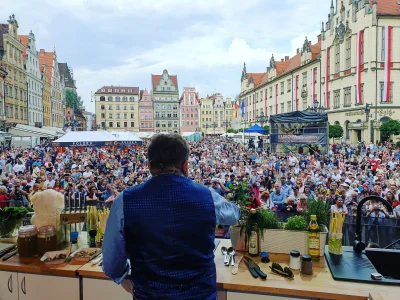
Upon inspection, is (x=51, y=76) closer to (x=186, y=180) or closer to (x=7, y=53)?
(x=7, y=53)

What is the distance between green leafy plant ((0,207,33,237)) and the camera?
12.5ft

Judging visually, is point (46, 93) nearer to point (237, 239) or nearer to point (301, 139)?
point (301, 139)

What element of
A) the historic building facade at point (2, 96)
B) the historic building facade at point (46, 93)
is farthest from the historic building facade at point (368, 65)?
the historic building facade at point (46, 93)

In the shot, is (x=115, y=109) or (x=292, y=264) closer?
(x=292, y=264)

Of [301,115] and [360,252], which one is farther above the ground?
[301,115]

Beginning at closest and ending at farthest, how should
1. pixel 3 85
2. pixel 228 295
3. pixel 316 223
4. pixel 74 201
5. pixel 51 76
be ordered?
pixel 228 295, pixel 316 223, pixel 74 201, pixel 3 85, pixel 51 76

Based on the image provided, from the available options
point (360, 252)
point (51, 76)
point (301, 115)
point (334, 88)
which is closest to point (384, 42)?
point (334, 88)

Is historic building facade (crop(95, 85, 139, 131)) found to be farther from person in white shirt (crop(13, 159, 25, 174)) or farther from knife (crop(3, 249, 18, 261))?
knife (crop(3, 249, 18, 261))

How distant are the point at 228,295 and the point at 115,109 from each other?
85121 millimetres

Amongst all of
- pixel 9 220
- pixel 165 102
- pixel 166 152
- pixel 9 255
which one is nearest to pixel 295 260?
pixel 166 152

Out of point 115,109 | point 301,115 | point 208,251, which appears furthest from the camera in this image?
point 115,109

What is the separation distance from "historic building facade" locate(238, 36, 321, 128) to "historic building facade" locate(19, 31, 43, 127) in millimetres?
30103

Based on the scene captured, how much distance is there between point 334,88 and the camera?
3619 centimetres

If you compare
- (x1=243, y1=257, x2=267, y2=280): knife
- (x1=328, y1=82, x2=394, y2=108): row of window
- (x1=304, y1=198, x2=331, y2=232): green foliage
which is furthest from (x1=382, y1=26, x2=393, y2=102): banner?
(x1=243, y1=257, x2=267, y2=280): knife
